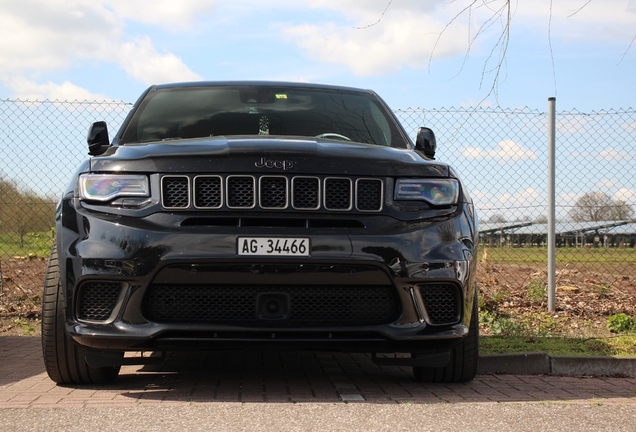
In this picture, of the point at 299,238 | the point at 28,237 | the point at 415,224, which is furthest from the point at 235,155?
the point at 28,237

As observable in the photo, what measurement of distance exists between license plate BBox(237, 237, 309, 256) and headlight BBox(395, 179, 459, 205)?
588 mm

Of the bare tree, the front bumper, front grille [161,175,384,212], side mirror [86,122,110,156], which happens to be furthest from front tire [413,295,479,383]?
the bare tree

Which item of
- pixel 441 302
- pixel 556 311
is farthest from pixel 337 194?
pixel 556 311

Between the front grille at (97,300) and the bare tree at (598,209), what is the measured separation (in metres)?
6.38

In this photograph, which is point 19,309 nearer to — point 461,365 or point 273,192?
point 273,192

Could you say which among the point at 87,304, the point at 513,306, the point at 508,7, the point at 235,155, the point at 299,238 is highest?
the point at 508,7

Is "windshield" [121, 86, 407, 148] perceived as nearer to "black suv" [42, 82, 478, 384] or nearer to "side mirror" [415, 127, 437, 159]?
"side mirror" [415, 127, 437, 159]

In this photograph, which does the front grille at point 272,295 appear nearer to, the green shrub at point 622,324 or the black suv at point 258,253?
the black suv at point 258,253

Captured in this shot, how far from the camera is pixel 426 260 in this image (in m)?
4.11

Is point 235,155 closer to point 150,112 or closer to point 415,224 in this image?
point 415,224

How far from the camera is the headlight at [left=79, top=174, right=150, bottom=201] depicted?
4.12 metres

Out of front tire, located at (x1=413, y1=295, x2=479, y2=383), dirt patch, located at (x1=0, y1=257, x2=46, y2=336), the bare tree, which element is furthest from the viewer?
the bare tree

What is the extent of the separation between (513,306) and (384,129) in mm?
3756

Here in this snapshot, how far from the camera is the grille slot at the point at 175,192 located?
407cm
